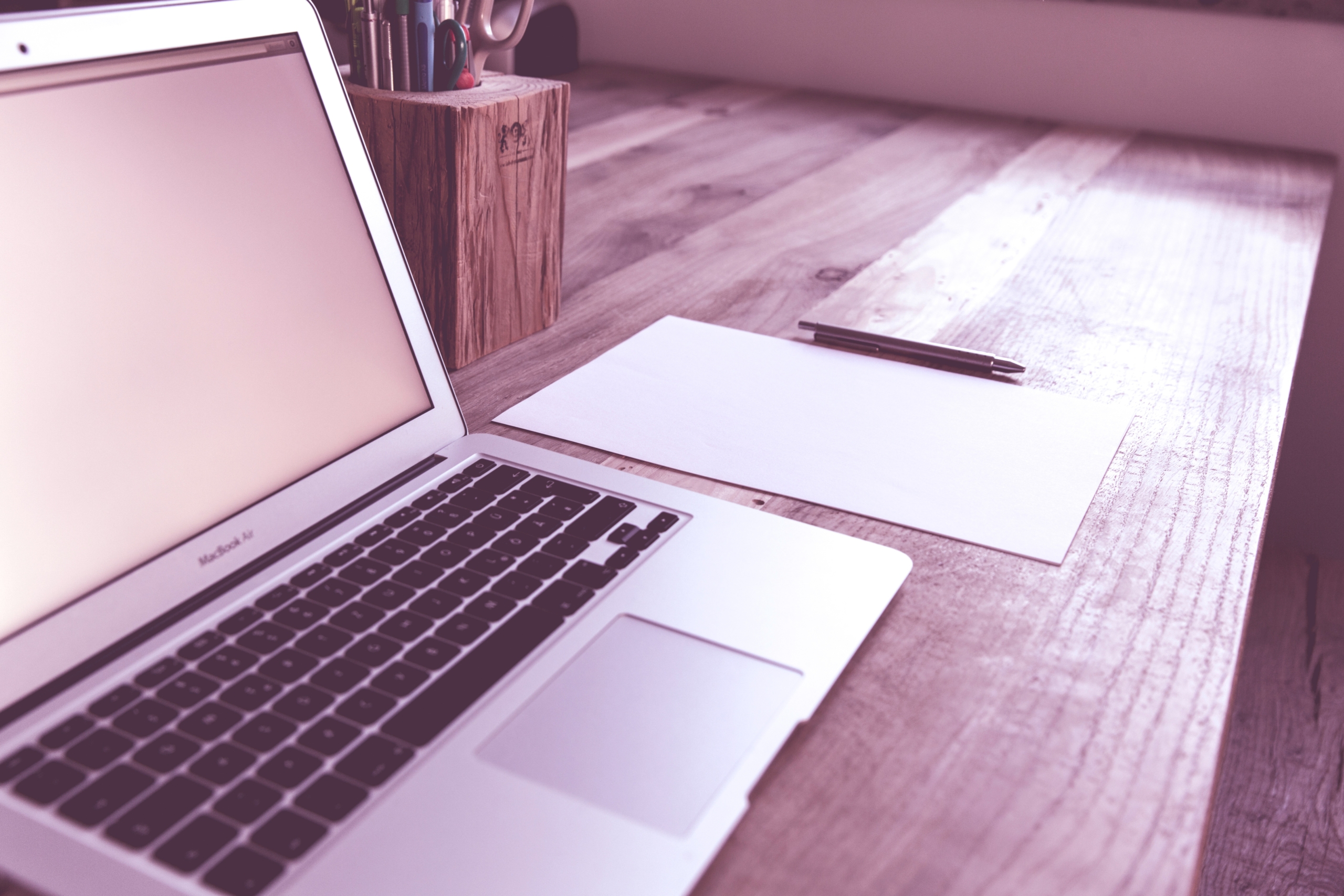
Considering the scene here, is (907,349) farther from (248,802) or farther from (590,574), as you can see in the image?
Result: (248,802)

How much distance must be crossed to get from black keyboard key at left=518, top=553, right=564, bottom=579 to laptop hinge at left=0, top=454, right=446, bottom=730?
0.34 feet

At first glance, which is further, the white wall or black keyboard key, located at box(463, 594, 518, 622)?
the white wall

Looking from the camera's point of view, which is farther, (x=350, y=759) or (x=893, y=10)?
(x=893, y=10)

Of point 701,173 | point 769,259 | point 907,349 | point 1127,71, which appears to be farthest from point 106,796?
point 1127,71

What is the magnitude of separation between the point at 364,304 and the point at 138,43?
0.17 meters

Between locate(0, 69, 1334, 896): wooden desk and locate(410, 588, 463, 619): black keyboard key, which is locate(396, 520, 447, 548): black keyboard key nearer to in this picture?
locate(410, 588, 463, 619): black keyboard key

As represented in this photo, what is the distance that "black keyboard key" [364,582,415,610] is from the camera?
49 cm

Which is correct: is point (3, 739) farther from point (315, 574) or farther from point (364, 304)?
point (364, 304)

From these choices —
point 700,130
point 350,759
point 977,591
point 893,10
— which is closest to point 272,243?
point 350,759

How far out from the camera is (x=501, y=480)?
0.60 m

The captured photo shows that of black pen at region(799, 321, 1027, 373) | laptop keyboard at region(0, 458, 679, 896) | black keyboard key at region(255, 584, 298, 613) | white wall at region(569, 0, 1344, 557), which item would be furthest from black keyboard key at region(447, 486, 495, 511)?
white wall at region(569, 0, 1344, 557)

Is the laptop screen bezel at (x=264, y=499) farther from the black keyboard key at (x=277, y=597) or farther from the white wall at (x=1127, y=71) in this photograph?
the white wall at (x=1127, y=71)

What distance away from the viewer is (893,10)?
5.69 feet

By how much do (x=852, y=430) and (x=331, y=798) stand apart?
17.6 inches
